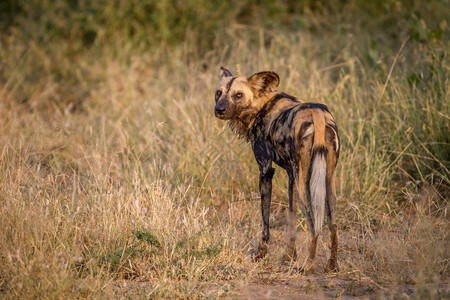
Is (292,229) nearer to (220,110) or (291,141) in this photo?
(291,141)

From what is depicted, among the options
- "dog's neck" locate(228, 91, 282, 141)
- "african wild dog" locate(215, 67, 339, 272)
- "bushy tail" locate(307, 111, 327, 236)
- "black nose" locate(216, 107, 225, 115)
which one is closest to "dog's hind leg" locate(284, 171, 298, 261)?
"african wild dog" locate(215, 67, 339, 272)

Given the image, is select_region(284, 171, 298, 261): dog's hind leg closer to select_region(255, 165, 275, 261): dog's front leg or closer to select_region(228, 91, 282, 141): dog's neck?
select_region(255, 165, 275, 261): dog's front leg

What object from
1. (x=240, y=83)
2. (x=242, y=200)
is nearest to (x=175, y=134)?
(x=242, y=200)

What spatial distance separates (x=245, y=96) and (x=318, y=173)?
3.38ft

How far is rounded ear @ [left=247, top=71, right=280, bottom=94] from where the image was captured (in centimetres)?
453

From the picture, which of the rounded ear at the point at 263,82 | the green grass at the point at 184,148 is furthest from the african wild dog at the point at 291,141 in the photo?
the green grass at the point at 184,148

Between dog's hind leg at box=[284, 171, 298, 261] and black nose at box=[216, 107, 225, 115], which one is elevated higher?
black nose at box=[216, 107, 225, 115]

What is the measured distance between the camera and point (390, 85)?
254 inches

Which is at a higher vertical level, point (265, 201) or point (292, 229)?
point (265, 201)

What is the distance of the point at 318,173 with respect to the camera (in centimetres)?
384

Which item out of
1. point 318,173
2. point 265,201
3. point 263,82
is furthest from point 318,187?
point 263,82

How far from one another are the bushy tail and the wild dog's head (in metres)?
0.75

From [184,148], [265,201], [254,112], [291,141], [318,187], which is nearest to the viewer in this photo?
[318,187]

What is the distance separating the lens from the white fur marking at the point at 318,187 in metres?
3.83
